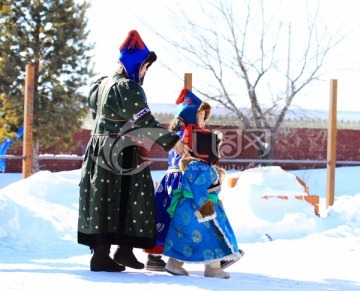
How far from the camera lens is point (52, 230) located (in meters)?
6.17

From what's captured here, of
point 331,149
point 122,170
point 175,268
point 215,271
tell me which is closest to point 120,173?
point 122,170

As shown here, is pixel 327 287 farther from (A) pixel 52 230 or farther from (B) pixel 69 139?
(B) pixel 69 139

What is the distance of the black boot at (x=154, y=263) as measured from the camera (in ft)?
13.7

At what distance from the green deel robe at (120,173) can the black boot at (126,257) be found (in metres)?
0.11

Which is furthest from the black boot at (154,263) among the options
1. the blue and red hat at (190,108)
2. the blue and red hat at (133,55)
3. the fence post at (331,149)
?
the fence post at (331,149)

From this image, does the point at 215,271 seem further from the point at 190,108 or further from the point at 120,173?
the point at 190,108

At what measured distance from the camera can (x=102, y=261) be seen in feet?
12.5

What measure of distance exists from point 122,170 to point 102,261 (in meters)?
0.61

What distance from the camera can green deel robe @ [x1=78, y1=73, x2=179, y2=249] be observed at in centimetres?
374

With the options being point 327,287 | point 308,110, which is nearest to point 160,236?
point 327,287

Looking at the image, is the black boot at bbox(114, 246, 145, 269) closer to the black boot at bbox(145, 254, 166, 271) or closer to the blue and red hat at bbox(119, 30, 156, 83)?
the black boot at bbox(145, 254, 166, 271)

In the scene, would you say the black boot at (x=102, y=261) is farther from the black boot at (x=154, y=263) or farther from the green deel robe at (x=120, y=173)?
the black boot at (x=154, y=263)

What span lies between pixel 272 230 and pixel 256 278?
9.03 ft

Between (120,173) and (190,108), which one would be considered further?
(190,108)
